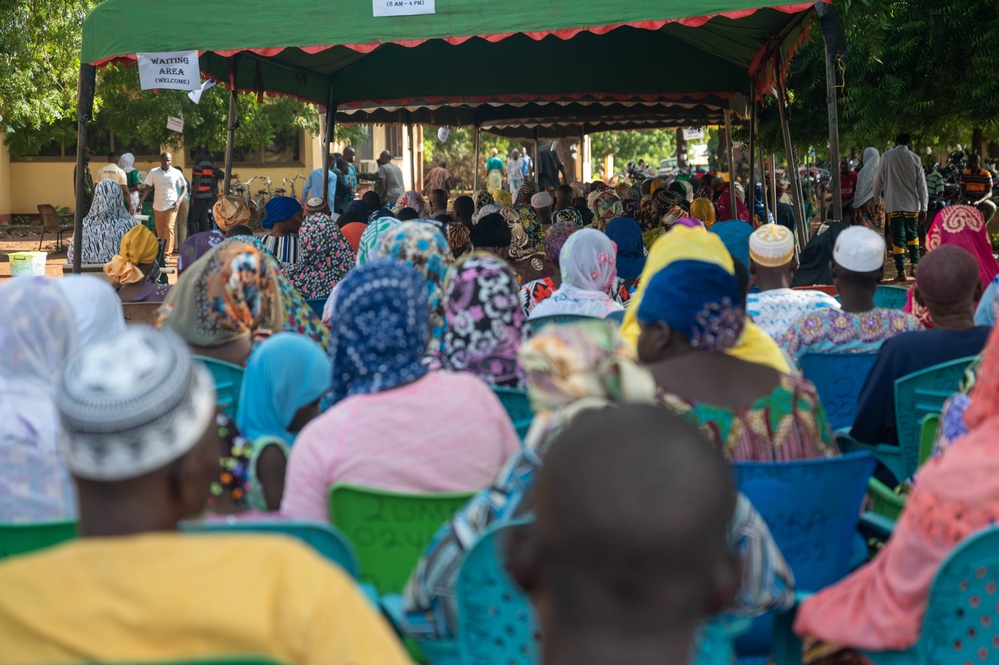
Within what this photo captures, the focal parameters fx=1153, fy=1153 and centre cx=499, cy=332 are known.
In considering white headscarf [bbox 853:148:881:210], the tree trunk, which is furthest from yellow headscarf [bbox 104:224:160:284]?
the tree trunk

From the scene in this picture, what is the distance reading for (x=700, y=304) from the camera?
2932 millimetres

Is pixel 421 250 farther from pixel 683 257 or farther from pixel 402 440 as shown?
pixel 402 440

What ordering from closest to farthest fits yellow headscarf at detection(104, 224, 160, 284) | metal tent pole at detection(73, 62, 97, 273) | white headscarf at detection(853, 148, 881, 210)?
1. yellow headscarf at detection(104, 224, 160, 284)
2. metal tent pole at detection(73, 62, 97, 273)
3. white headscarf at detection(853, 148, 881, 210)

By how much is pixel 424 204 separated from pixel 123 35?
14.1 ft

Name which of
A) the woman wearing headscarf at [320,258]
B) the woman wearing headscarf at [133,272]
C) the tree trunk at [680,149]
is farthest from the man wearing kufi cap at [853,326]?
the tree trunk at [680,149]

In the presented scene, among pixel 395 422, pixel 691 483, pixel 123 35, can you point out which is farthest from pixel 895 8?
pixel 691 483

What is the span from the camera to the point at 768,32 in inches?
351

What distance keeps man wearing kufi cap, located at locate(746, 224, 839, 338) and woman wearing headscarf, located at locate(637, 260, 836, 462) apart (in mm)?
2001

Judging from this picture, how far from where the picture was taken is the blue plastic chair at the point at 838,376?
4242 millimetres

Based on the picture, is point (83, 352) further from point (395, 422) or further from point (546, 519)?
point (395, 422)

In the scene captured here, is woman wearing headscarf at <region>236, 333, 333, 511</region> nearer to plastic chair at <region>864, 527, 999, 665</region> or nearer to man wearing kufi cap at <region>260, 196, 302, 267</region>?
plastic chair at <region>864, 527, 999, 665</region>

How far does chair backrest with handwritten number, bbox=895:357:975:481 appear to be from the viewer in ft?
11.5

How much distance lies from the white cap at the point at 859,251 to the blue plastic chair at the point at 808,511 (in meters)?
2.15

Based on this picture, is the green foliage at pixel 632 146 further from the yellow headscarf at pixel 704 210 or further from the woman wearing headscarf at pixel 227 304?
the woman wearing headscarf at pixel 227 304
